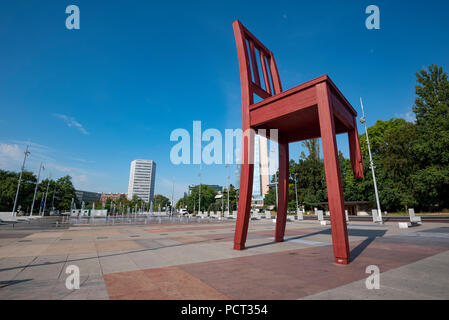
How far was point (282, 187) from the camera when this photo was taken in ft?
27.7

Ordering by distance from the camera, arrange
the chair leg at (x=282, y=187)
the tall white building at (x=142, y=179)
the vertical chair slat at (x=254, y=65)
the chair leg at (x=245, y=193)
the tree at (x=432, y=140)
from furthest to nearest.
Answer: the tall white building at (x=142, y=179) → the tree at (x=432, y=140) → the chair leg at (x=282, y=187) → the vertical chair slat at (x=254, y=65) → the chair leg at (x=245, y=193)

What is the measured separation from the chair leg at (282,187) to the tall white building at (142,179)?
185m

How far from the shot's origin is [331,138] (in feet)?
17.9

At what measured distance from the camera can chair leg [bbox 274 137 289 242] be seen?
841 centimetres

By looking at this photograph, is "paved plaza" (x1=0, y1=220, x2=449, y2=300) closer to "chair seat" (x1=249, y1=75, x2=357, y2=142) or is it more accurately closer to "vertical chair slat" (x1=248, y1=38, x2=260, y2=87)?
"chair seat" (x1=249, y1=75, x2=357, y2=142)

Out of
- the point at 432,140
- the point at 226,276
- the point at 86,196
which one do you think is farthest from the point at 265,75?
the point at 86,196

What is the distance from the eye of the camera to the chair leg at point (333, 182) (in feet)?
16.6

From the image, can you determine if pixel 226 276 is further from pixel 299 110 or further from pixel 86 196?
pixel 86 196

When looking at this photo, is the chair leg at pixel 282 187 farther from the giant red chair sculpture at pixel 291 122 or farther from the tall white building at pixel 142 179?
the tall white building at pixel 142 179

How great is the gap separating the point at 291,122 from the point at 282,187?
108 inches

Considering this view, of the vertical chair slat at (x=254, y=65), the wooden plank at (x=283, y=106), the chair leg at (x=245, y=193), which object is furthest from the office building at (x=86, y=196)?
the wooden plank at (x=283, y=106)

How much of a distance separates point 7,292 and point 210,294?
10.8ft
